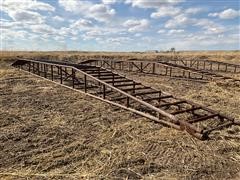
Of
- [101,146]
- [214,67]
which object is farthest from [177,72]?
[101,146]

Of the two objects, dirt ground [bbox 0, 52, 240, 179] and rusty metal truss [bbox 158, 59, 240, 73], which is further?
rusty metal truss [bbox 158, 59, 240, 73]

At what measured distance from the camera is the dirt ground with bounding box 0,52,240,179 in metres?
4.03

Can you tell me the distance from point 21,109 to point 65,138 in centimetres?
274

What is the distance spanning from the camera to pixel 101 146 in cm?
494

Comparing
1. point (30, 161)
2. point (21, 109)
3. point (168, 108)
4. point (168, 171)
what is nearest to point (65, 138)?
point (30, 161)

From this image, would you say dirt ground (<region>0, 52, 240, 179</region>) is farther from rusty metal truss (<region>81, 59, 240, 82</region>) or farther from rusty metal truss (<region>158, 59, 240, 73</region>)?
rusty metal truss (<region>158, 59, 240, 73</region>)

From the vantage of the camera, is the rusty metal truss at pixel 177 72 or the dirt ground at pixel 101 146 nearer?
the dirt ground at pixel 101 146

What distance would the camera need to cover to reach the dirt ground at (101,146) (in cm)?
403

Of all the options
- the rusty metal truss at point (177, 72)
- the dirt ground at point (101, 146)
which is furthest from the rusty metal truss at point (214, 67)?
the dirt ground at point (101, 146)

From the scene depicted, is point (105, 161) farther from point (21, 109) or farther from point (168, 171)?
point (21, 109)

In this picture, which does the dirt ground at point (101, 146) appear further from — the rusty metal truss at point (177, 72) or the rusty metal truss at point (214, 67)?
the rusty metal truss at point (214, 67)

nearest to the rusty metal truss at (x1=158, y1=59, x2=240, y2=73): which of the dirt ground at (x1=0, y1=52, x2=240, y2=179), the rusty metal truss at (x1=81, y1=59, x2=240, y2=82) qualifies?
the rusty metal truss at (x1=81, y1=59, x2=240, y2=82)

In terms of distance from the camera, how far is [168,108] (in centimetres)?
788

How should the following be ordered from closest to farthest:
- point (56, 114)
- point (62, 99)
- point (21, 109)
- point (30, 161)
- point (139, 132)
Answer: point (30, 161) < point (139, 132) < point (56, 114) < point (21, 109) < point (62, 99)
